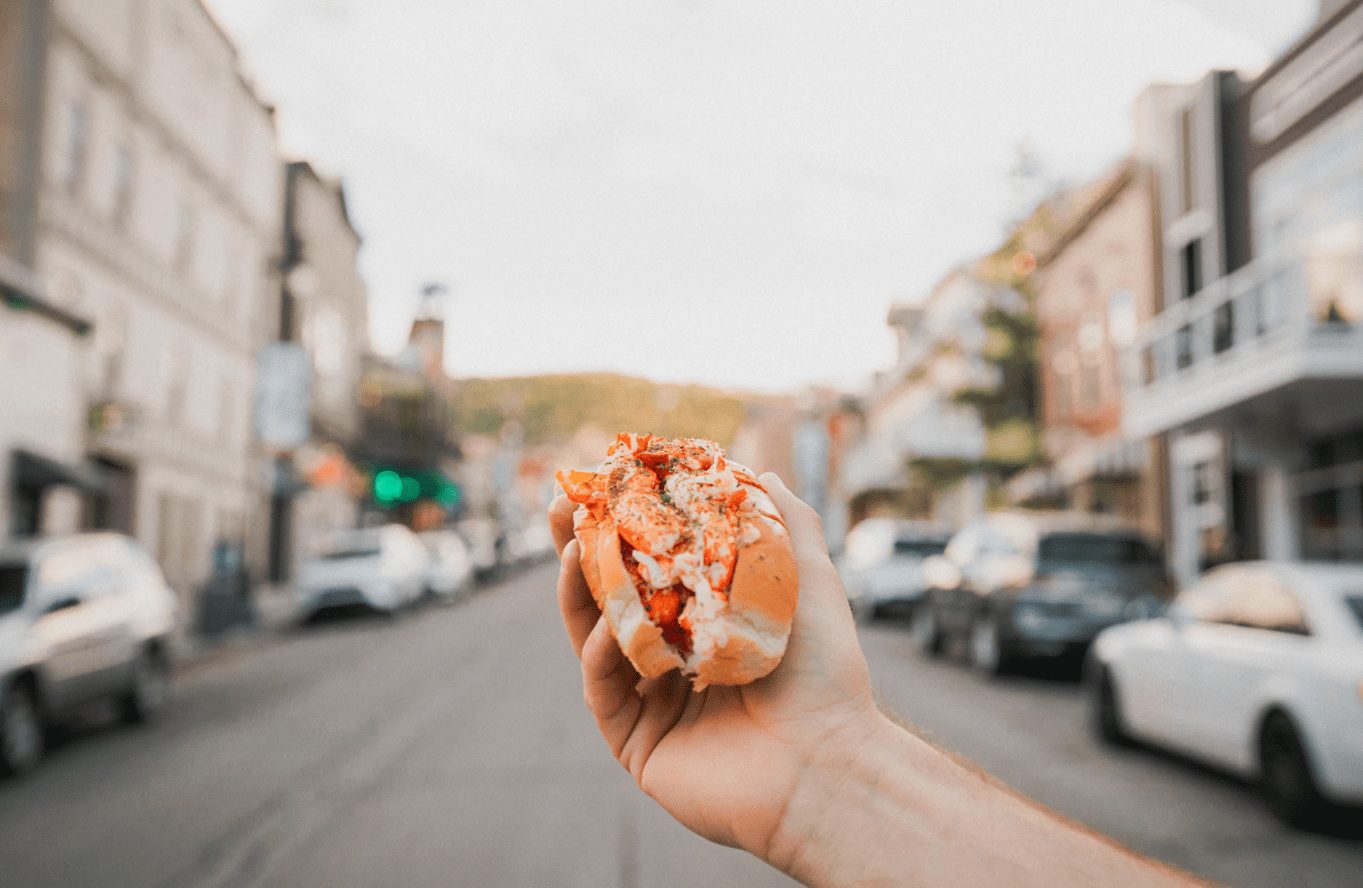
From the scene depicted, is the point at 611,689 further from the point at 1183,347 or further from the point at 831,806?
the point at 1183,347

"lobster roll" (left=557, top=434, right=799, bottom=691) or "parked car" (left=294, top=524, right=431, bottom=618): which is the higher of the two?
"lobster roll" (left=557, top=434, right=799, bottom=691)

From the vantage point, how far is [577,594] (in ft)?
8.00

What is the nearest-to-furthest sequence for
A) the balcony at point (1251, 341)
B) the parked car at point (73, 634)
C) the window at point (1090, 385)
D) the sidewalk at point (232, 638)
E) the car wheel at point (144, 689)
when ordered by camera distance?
the parked car at point (73, 634) < the car wheel at point (144, 689) < the balcony at point (1251, 341) < the sidewalk at point (232, 638) < the window at point (1090, 385)

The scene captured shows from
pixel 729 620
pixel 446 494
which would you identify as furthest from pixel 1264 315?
pixel 446 494

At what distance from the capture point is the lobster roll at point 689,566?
2.21 m

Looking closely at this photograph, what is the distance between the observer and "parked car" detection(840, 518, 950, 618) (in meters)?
22.3

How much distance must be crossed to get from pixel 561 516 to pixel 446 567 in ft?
94.9

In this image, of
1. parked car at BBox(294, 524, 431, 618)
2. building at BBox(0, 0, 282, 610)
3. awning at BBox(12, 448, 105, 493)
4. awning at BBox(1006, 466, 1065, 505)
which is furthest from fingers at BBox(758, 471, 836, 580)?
awning at BBox(1006, 466, 1065, 505)

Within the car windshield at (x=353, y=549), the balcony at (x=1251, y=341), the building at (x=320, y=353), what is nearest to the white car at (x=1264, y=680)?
the balcony at (x=1251, y=341)

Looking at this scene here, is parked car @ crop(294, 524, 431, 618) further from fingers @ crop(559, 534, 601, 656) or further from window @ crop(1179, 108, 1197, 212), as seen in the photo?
fingers @ crop(559, 534, 601, 656)

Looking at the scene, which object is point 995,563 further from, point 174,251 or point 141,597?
point 174,251

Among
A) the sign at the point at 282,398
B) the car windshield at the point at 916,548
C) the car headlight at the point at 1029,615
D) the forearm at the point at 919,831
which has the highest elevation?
the sign at the point at 282,398

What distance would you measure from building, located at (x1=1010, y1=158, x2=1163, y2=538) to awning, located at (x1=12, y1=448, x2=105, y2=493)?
18.6 metres

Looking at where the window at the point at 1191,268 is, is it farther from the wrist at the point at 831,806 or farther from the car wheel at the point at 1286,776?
the wrist at the point at 831,806
